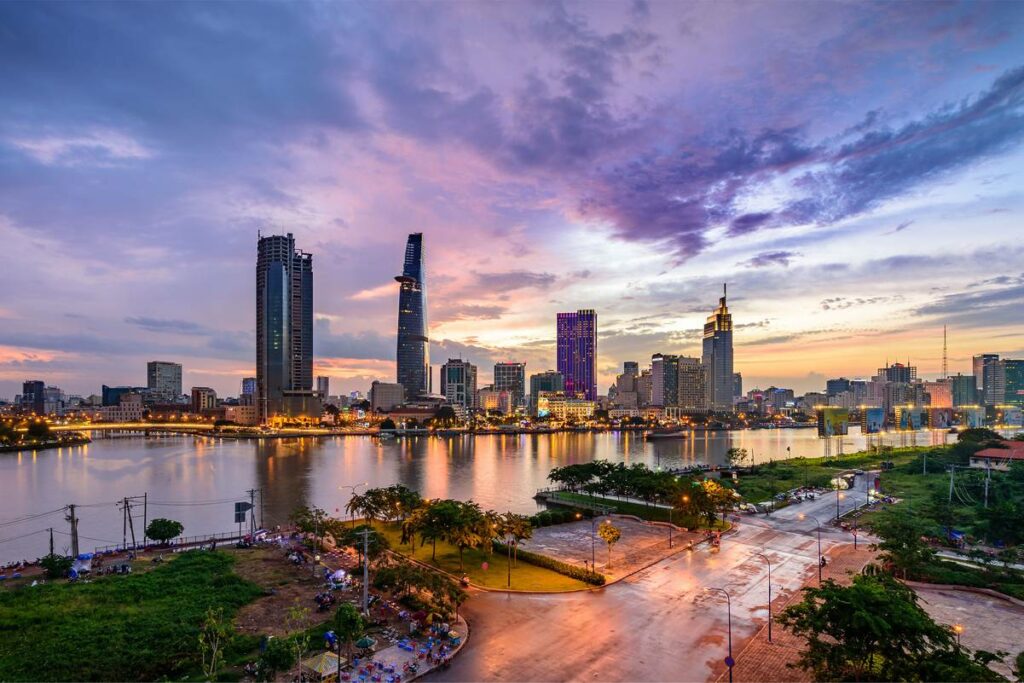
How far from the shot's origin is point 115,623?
88.5ft

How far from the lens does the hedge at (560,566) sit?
34562 mm

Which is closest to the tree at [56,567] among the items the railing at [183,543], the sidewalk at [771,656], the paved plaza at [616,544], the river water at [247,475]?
the railing at [183,543]

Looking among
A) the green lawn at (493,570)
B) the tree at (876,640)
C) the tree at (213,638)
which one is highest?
the tree at (876,640)

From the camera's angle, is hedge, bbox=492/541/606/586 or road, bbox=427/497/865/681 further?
hedge, bbox=492/541/606/586

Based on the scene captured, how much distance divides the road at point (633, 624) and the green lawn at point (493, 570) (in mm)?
1453

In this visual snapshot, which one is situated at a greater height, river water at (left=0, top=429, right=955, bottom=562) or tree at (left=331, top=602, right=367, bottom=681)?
tree at (left=331, top=602, right=367, bottom=681)

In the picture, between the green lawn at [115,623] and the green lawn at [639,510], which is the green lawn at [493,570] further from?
the green lawn at [639,510]

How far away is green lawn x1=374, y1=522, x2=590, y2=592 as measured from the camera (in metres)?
34.2

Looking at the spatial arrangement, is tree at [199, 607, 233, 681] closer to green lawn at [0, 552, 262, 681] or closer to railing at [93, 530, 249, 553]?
green lawn at [0, 552, 262, 681]

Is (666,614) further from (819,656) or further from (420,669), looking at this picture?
(420,669)

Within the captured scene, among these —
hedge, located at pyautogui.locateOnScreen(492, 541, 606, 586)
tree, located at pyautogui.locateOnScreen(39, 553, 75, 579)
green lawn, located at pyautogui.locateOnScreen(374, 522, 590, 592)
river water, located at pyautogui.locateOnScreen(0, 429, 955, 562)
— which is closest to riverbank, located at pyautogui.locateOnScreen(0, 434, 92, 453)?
river water, located at pyautogui.locateOnScreen(0, 429, 955, 562)

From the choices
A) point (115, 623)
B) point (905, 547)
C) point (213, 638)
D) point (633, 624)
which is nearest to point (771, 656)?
point (633, 624)

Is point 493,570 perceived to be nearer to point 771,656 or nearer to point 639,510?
point 771,656

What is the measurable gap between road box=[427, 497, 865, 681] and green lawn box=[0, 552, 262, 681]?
1252 centimetres
